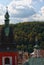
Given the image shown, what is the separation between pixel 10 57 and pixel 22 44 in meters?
56.7

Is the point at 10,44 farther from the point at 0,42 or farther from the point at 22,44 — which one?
the point at 22,44

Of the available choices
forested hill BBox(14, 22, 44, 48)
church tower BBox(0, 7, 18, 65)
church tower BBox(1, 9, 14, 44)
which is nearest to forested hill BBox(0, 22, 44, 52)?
forested hill BBox(14, 22, 44, 48)

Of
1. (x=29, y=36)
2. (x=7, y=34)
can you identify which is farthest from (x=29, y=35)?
(x=7, y=34)

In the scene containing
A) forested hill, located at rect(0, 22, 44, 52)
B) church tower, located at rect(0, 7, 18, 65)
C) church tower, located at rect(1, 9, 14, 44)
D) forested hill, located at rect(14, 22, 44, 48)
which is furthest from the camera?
forested hill, located at rect(14, 22, 44, 48)

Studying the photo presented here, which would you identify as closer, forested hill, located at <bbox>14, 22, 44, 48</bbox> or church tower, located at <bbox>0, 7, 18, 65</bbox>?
church tower, located at <bbox>0, 7, 18, 65</bbox>

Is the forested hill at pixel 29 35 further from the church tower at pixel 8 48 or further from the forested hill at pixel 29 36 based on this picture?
the church tower at pixel 8 48

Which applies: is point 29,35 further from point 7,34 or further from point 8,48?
point 8,48

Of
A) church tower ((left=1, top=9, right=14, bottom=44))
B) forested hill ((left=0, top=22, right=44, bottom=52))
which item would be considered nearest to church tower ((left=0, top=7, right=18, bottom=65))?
church tower ((left=1, top=9, right=14, bottom=44))

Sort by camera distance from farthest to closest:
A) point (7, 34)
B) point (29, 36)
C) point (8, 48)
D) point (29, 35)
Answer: point (29, 35), point (29, 36), point (7, 34), point (8, 48)

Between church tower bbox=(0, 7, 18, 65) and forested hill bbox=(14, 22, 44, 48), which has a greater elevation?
church tower bbox=(0, 7, 18, 65)

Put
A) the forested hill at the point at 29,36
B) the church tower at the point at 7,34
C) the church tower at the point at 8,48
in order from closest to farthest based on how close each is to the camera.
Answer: the church tower at the point at 8,48 < the church tower at the point at 7,34 < the forested hill at the point at 29,36

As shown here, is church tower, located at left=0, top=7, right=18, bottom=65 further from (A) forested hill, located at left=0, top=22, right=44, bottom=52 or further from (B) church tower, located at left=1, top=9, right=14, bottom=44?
(A) forested hill, located at left=0, top=22, right=44, bottom=52

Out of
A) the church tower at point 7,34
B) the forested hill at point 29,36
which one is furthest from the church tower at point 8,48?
the forested hill at point 29,36

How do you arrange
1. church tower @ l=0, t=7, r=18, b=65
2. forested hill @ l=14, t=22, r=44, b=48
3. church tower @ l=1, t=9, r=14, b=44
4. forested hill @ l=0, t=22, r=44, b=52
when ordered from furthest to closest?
forested hill @ l=14, t=22, r=44, b=48, forested hill @ l=0, t=22, r=44, b=52, church tower @ l=1, t=9, r=14, b=44, church tower @ l=0, t=7, r=18, b=65
